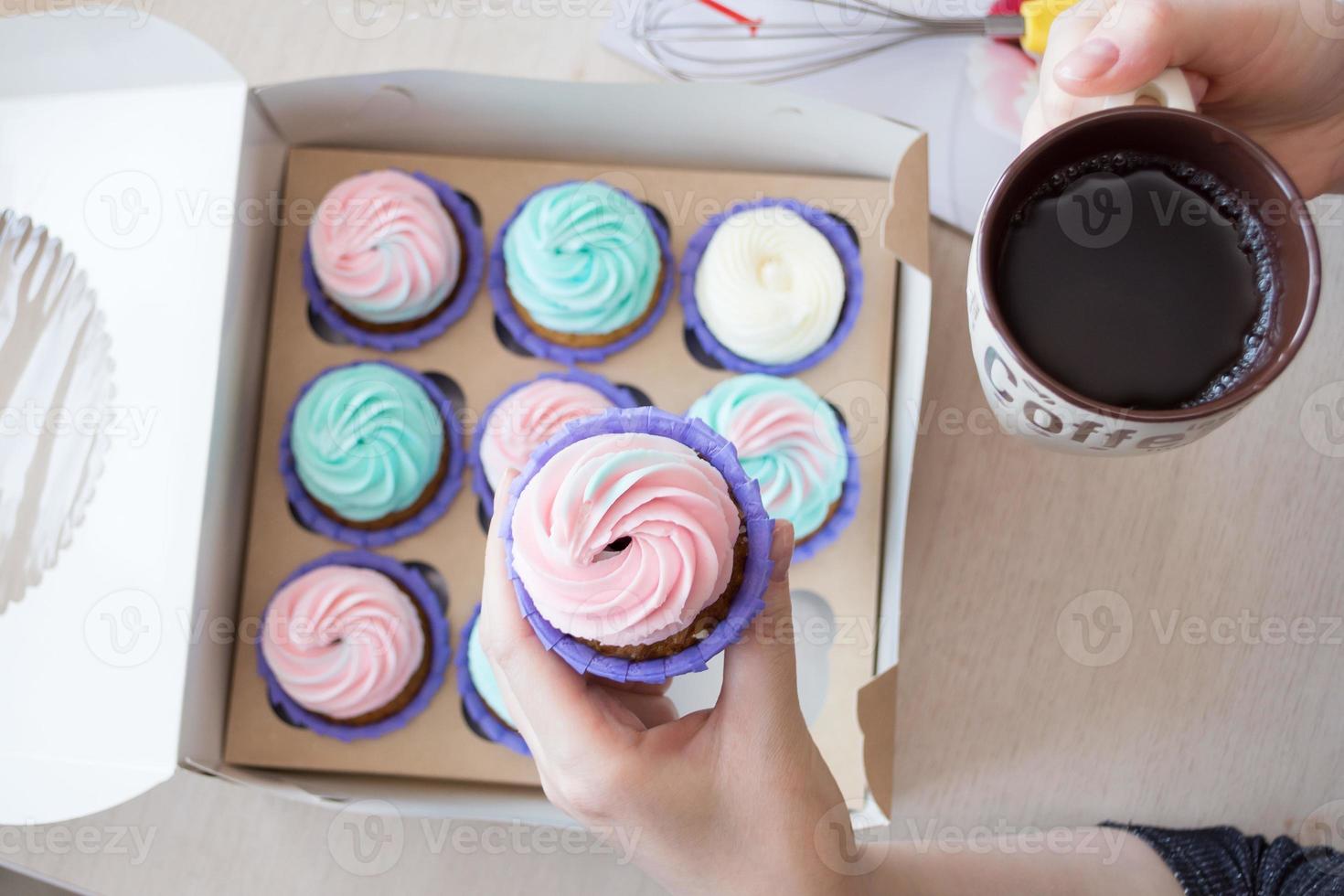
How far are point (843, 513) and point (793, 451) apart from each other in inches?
3.8

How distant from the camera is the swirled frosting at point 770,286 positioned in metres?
1.24

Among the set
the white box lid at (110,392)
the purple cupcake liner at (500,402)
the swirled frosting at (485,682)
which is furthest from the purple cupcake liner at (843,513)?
the white box lid at (110,392)

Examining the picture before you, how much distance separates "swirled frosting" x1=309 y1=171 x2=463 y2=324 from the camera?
1.24m

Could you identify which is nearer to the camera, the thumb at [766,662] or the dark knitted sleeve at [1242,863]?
the thumb at [766,662]

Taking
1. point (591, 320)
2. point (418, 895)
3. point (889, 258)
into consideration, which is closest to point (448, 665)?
point (418, 895)

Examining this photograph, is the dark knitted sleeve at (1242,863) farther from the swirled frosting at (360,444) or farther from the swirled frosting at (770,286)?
the swirled frosting at (360,444)

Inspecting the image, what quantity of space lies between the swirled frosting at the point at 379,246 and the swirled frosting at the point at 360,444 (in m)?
0.10

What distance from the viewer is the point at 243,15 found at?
4.38 ft

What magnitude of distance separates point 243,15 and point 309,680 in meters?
0.88

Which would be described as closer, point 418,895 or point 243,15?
point 418,895

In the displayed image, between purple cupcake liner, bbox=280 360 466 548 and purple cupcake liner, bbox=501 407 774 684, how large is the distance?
0.48m

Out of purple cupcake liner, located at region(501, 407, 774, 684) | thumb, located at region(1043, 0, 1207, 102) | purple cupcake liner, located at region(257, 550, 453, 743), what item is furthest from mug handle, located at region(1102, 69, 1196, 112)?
purple cupcake liner, located at region(257, 550, 453, 743)

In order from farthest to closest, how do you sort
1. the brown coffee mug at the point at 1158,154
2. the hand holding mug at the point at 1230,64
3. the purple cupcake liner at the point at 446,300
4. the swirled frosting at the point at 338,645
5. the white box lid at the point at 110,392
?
the purple cupcake liner at the point at 446,300 < the swirled frosting at the point at 338,645 < the white box lid at the point at 110,392 < the hand holding mug at the point at 1230,64 < the brown coffee mug at the point at 1158,154

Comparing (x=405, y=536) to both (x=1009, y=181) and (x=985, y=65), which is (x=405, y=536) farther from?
(x=985, y=65)
